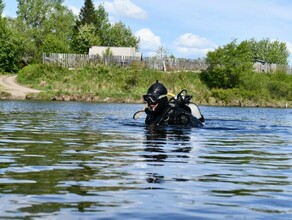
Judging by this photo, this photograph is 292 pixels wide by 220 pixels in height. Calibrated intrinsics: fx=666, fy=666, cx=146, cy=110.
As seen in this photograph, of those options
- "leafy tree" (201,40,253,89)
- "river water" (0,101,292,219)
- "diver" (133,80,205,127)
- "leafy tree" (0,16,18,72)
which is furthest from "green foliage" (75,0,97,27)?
"river water" (0,101,292,219)

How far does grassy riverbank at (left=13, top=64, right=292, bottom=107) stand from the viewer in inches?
2667

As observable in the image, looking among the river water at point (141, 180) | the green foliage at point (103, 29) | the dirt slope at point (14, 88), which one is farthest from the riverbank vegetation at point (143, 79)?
the river water at point (141, 180)

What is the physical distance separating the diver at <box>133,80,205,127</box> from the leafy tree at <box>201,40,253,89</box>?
59.9 m

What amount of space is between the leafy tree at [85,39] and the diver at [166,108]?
93.8m

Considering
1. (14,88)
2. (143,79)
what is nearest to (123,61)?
(143,79)

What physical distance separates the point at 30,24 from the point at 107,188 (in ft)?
437

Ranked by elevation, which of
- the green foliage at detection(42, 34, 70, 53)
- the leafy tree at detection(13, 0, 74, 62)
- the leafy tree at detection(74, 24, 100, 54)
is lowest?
the green foliage at detection(42, 34, 70, 53)

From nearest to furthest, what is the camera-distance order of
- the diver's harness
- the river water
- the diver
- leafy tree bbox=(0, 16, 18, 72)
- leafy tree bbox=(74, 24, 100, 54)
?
1. the river water
2. the diver
3. the diver's harness
4. leafy tree bbox=(0, 16, 18, 72)
5. leafy tree bbox=(74, 24, 100, 54)

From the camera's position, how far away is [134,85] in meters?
75.1

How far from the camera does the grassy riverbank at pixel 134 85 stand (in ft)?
222

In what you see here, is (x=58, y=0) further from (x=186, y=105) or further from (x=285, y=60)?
(x=186, y=105)

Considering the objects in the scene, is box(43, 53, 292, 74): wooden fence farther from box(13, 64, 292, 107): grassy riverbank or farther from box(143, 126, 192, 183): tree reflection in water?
box(143, 126, 192, 183): tree reflection in water

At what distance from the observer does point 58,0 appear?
468 feet

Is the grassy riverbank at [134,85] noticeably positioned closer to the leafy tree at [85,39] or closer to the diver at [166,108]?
the leafy tree at [85,39]
